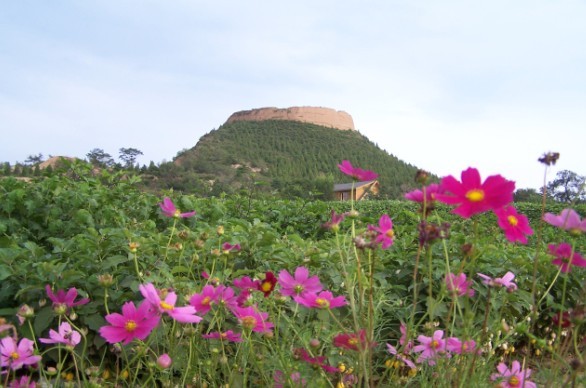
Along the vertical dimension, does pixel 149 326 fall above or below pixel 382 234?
below

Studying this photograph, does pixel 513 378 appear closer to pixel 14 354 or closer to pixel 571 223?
pixel 571 223

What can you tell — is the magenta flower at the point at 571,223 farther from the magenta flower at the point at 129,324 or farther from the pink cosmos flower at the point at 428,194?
the magenta flower at the point at 129,324

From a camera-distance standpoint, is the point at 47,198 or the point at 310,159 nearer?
the point at 47,198

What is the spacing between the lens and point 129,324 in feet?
2.94

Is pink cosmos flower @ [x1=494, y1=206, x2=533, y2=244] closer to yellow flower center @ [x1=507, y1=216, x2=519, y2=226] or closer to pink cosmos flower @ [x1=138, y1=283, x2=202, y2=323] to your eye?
yellow flower center @ [x1=507, y1=216, x2=519, y2=226]

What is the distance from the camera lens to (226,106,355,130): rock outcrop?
6312 centimetres

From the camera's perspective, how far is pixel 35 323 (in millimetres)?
1672

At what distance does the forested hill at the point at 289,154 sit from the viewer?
132 feet

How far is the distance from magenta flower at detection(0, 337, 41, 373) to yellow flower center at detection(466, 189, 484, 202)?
755 mm

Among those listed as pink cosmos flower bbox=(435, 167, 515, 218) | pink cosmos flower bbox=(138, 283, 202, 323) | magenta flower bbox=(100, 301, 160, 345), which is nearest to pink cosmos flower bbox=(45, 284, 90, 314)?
magenta flower bbox=(100, 301, 160, 345)

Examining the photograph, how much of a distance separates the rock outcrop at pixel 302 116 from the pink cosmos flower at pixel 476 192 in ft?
204

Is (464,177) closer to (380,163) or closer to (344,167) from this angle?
(344,167)

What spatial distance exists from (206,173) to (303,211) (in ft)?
108

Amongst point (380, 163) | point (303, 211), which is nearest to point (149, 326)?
point (303, 211)
